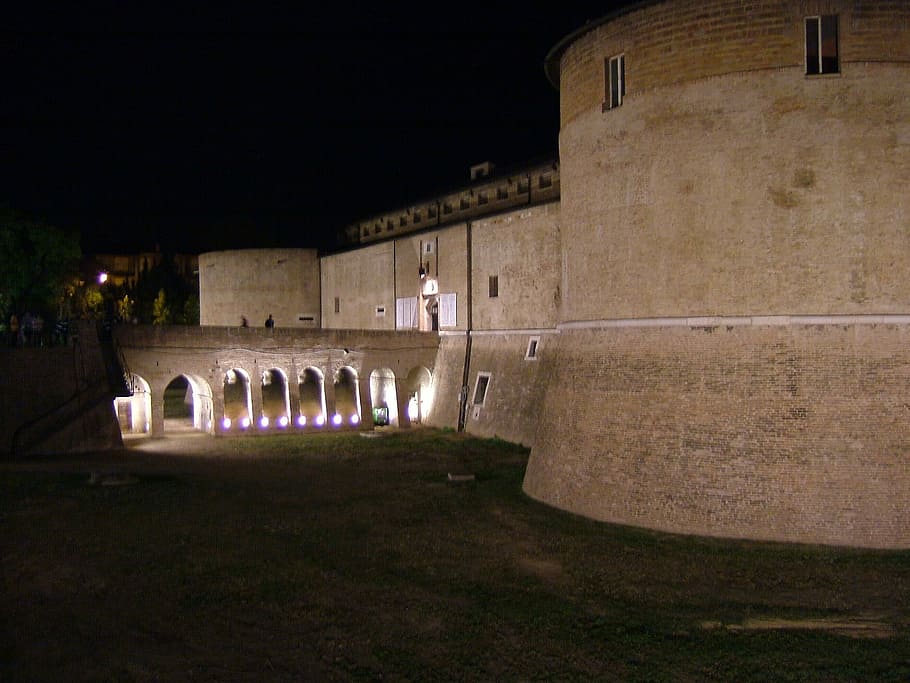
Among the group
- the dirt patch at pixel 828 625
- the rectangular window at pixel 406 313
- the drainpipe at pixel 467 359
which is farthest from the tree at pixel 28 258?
the dirt patch at pixel 828 625

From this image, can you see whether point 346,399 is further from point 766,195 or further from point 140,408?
point 766,195

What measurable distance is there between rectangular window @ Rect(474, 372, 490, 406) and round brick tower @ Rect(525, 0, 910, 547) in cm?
1410

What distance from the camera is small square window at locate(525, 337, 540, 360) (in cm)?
2862

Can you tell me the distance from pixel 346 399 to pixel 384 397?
1.88 meters

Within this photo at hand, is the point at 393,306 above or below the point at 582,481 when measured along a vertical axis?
above

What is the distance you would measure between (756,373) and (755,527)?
2.94 metres

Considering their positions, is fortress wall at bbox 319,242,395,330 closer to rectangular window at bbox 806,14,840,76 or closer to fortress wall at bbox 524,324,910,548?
fortress wall at bbox 524,324,910,548

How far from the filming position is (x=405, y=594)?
12242 mm

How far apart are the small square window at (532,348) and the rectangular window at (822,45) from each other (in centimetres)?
1504

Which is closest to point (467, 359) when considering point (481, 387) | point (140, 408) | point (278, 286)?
point (481, 387)

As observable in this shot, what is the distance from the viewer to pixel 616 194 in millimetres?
17328

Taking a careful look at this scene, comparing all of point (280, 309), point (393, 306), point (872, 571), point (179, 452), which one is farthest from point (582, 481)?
point (280, 309)

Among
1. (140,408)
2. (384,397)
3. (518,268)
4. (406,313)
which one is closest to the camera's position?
(518,268)

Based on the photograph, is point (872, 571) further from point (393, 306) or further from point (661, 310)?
point (393, 306)
